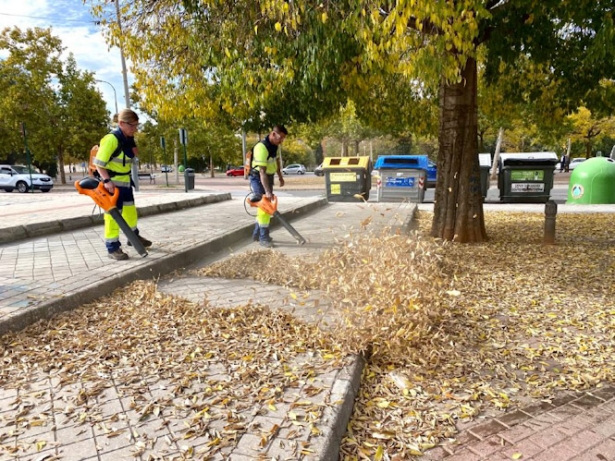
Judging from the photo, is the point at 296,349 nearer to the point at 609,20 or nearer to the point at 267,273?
the point at 267,273

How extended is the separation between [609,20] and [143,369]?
18.3 ft

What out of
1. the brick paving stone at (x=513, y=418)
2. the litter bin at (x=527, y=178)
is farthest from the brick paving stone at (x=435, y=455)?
the litter bin at (x=527, y=178)

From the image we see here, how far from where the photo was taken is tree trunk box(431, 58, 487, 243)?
6641 mm

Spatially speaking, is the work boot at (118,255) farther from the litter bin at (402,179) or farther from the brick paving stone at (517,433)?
the litter bin at (402,179)

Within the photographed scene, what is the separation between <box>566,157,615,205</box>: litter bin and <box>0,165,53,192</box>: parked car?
24.8 m

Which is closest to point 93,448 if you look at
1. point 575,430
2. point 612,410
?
point 575,430

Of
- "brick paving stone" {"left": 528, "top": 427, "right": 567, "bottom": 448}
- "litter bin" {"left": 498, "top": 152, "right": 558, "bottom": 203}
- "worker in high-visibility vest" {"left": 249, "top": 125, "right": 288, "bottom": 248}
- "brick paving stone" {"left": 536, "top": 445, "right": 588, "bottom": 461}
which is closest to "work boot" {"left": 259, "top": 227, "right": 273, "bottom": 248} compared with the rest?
"worker in high-visibility vest" {"left": 249, "top": 125, "right": 288, "bottom": 248}

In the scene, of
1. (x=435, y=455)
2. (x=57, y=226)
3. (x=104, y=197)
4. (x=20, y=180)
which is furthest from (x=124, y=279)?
(x=20, y=180)

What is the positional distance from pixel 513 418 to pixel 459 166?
4.73 metres

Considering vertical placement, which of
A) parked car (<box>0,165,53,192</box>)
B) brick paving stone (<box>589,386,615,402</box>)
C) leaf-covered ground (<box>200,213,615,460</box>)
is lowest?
brick paving stone (<box>589,386,615,402</box>)

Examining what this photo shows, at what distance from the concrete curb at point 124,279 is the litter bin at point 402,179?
758cm

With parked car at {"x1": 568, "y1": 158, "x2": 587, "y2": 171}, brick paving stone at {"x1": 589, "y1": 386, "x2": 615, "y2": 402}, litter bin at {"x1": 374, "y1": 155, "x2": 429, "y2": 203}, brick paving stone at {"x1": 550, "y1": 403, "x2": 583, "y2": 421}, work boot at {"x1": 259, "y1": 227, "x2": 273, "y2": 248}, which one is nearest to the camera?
brick paving stone at {"x1": 550, "y1": 403, "x2": 583, "y2": 421}

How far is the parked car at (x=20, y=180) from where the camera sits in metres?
24.1

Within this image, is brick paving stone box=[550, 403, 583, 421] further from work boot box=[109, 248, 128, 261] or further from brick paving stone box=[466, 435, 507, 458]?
work boot box=[109, 248, 128, 261]
